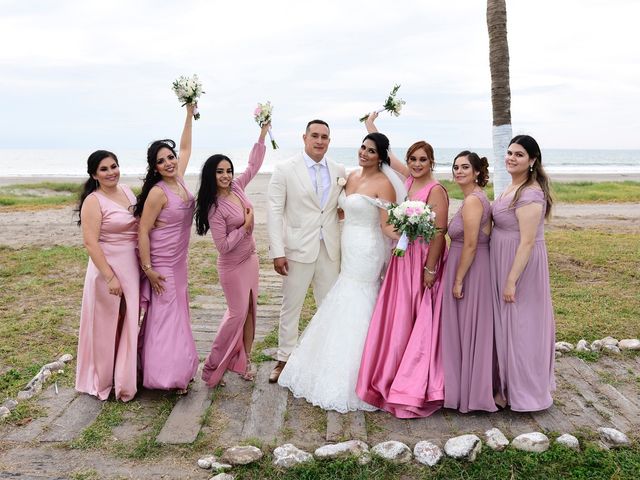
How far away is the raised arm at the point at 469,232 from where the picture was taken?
4.54 metres

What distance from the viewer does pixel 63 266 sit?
10117 millimetres

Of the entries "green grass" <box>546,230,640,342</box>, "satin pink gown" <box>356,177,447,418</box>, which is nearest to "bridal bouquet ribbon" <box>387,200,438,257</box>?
"satin pink gown" <box>356,177,447,418</box>

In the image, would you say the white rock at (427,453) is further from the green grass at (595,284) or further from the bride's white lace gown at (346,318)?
the green grass at (595,284)

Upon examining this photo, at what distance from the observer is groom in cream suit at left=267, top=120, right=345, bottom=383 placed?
5238 mm

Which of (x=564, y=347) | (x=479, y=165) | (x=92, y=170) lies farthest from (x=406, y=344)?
(x=92, y=170)

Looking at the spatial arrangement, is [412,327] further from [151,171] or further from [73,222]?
[73,222]

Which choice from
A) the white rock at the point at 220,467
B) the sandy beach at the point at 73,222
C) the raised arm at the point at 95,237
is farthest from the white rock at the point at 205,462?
the sandy beach at the point at 73,222

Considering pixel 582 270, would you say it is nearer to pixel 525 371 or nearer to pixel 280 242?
pixel 525 371

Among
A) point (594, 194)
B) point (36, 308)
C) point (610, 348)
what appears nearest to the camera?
point (610, 348)

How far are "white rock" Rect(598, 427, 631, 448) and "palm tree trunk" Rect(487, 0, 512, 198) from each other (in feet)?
13.5

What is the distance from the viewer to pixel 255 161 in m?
5.35

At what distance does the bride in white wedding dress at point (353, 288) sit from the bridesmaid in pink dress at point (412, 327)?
140 mm

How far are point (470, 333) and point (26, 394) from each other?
3.80 meters

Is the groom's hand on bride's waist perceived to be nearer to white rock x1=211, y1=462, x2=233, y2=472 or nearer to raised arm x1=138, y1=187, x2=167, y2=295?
raised arm x1=138, y1=187, x2=167, y2=295
